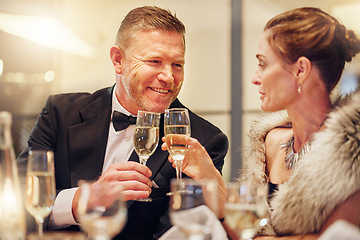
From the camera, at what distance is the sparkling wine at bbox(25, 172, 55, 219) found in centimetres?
125

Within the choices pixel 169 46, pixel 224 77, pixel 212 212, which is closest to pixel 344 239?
pixel 212 212

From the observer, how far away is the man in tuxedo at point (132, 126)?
7.52 ft

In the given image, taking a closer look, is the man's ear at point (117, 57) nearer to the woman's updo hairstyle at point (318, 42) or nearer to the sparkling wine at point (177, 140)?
the sparkling wine at point (177, 140)

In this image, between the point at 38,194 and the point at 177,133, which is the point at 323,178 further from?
the point at 38,194

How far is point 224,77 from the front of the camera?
4176 mm

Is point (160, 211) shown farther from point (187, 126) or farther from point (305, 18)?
point (305, 18)

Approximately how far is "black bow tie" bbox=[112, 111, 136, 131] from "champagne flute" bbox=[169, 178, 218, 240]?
1.28m

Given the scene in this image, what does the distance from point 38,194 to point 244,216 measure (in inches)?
21.8

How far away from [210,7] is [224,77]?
672 millimetres

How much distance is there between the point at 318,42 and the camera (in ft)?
5.82

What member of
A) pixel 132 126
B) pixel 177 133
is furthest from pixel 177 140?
pixel 132 126

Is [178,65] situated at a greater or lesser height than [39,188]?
greater

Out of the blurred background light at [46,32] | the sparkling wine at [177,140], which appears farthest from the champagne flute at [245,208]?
the blurred background light at [46,32]

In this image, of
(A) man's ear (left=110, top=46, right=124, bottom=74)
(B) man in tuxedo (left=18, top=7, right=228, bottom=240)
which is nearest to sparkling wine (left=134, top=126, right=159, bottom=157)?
(B) man in tuxedo (left=18, top=7, right=228, bottom=240)
